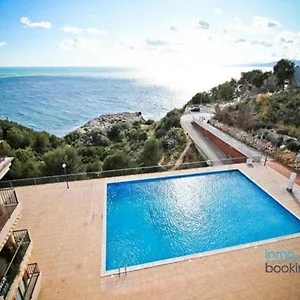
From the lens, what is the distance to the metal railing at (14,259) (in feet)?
16.2

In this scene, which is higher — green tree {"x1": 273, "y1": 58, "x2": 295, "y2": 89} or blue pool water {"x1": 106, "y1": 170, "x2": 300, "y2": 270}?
green tree {"x1": 273, "y1": 58, "x2": 295, "y2": 89}

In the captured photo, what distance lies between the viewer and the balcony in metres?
5.33

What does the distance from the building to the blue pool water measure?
8.16ft

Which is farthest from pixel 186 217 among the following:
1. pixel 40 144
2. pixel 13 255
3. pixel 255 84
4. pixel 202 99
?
pixel 255 84

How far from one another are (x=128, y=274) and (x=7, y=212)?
4107 mm

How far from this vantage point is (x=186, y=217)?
10.7 m

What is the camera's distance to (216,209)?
11289 millimetres

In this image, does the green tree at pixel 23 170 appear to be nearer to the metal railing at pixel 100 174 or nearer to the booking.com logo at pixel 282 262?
the metal railing at pixel 100 174

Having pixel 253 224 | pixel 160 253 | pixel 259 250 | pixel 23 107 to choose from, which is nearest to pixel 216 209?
pixel 253 224

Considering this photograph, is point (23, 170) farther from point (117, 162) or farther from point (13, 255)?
point (13, 255)

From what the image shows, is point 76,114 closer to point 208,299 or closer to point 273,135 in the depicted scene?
point 273,135

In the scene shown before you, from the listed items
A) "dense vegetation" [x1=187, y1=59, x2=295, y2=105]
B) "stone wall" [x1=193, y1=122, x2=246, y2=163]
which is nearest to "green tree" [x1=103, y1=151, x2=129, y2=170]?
"stone wall" [x1=193, y1=122, x2=246, y2=163]

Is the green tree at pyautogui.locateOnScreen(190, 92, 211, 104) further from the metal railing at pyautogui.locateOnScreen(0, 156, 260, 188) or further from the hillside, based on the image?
the metal railing at pyautogui.locateOnScreen(0, 156, 260, 188)

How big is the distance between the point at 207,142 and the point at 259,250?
1291 cm
